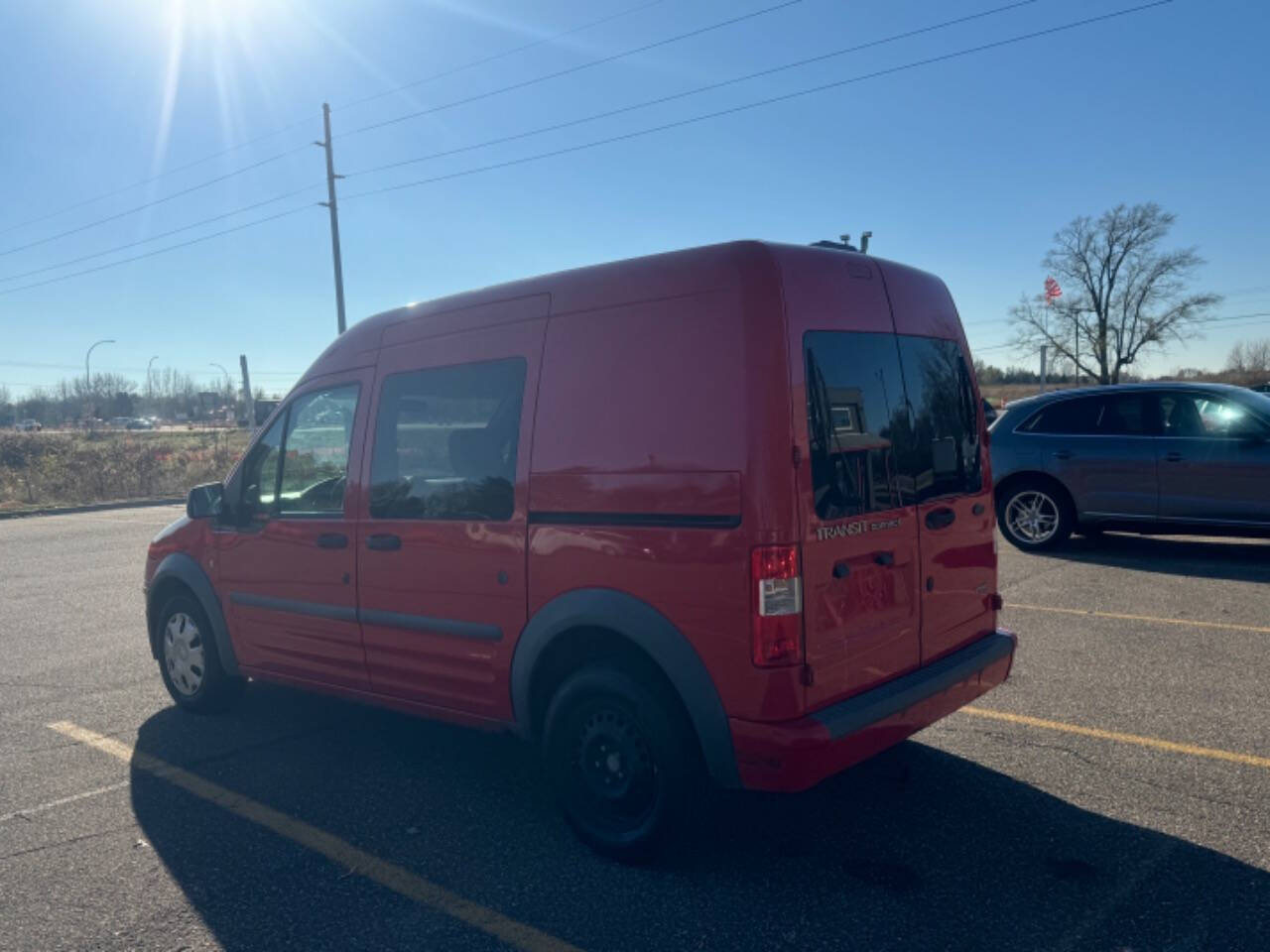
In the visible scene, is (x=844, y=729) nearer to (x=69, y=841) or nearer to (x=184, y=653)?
(x=69, y=841)

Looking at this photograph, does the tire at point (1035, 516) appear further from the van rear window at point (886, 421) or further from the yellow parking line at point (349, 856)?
the yellow parking line at point (349, 856)

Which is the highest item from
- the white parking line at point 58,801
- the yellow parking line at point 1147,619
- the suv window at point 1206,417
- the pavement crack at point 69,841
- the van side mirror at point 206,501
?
the suv window at point 1206,417

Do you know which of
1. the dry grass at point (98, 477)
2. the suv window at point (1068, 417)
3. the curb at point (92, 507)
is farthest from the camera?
the dry grass at point (98, 477)

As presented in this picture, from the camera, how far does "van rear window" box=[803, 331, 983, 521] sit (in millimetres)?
3420

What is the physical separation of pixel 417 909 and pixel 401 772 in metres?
1.35

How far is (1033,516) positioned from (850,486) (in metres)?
7.19

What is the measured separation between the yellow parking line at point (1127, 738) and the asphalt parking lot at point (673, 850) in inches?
0.7


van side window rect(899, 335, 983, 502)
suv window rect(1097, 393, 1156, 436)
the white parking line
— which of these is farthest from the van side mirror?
suv window rect(1097, 393, 1156, 436)

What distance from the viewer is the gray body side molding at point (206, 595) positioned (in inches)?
215

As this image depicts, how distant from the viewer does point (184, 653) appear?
18.9 ft

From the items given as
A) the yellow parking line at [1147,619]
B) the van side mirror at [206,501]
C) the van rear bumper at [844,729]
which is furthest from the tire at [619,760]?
the yellow parking line at [1147,619]

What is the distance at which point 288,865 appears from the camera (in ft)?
12.3

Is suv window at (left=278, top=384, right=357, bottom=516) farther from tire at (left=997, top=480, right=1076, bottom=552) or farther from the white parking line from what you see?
tire at (left=997, top=480, right=1076, bottom=552)

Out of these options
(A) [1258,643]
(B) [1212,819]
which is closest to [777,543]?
(B) [1212,819]
